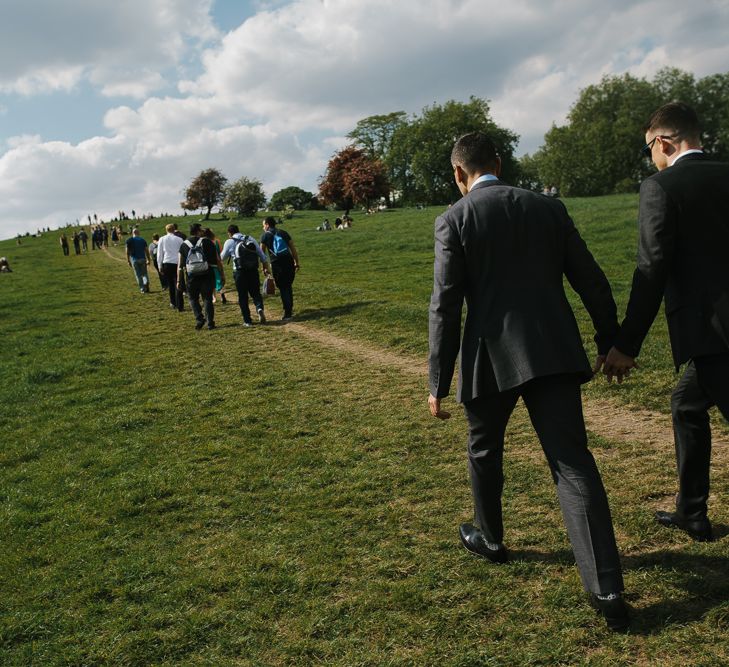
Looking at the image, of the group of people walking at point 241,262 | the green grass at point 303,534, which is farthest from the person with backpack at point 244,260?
the green grass at point 303,534

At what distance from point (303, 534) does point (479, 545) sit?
1329mm

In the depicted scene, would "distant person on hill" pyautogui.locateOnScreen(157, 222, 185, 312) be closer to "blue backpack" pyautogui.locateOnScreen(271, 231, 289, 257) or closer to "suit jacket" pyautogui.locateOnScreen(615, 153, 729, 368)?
"blue backpack" pyautogui.locateOnScreen(271, 231, 289, 257)

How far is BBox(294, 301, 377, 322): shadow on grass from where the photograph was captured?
14.1 meters

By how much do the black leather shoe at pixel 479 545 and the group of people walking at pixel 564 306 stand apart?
2.31 feet

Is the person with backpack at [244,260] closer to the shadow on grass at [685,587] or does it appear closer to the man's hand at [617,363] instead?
the man's hand at [617,363]

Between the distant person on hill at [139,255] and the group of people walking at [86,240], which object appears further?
the group of people walking at [86,240]

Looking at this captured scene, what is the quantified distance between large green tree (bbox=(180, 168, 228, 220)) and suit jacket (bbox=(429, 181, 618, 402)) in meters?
75.3

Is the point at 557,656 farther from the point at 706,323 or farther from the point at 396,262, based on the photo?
the point at 396,262

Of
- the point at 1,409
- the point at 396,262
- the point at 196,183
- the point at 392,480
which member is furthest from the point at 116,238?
the point at 392,480

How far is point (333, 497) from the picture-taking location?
5203mm

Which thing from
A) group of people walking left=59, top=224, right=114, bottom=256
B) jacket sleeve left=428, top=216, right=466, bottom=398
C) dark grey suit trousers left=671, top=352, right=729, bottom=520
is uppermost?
group of people walking left=59, top=224, right=114, bottom=256

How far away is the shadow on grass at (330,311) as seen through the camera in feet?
46.4

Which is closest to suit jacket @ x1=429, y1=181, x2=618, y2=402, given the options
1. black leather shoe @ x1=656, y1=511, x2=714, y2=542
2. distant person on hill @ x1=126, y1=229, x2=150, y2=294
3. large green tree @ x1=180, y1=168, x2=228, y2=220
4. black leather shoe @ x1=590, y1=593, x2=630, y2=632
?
black leather shoe @ x1=590, y1=593, x2=630, y2=632

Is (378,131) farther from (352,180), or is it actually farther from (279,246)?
(279,246)
